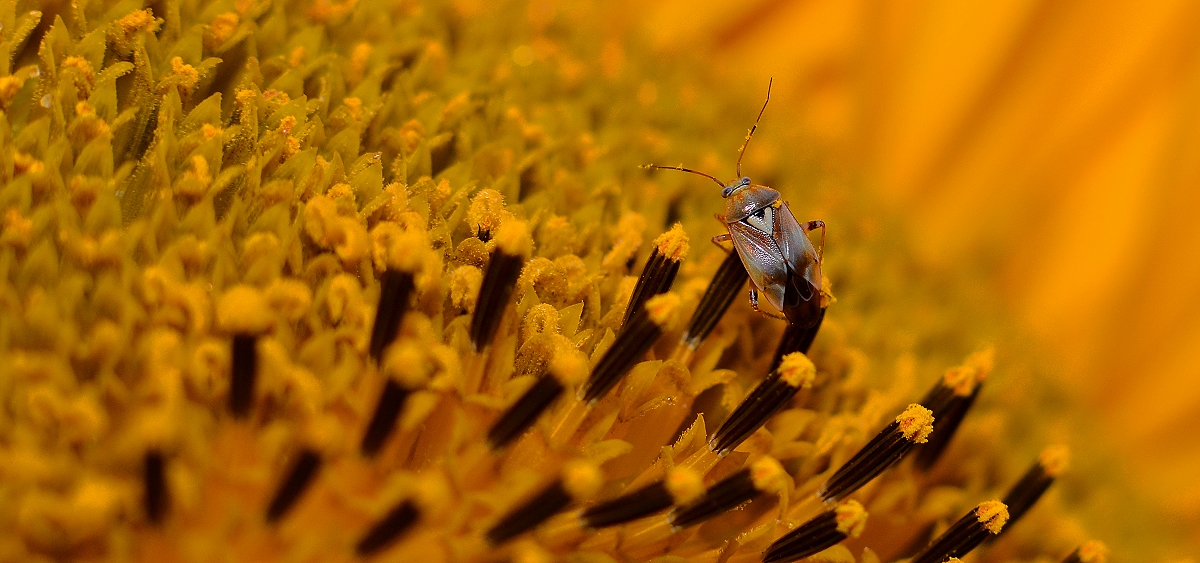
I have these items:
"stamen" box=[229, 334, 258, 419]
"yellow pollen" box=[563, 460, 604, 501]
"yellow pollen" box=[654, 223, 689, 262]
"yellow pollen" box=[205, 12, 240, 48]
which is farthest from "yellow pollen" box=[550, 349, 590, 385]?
"yellow pollen" box=[205, 12, 240, 48]

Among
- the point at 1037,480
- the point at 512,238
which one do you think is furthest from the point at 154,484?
the point at 1037,480

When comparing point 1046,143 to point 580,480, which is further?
point 1046,143

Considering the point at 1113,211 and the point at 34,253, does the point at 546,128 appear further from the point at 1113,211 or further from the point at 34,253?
the point at 1113,211

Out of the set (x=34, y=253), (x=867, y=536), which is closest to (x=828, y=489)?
(x=867, y=536)

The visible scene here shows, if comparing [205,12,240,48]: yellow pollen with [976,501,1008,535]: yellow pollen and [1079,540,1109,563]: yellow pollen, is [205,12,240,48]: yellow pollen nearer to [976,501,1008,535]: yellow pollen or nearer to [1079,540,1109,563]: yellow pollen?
[976,501,1008,535]: yellow pollen

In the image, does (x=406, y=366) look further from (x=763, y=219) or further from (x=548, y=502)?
(x=763, y=219)
